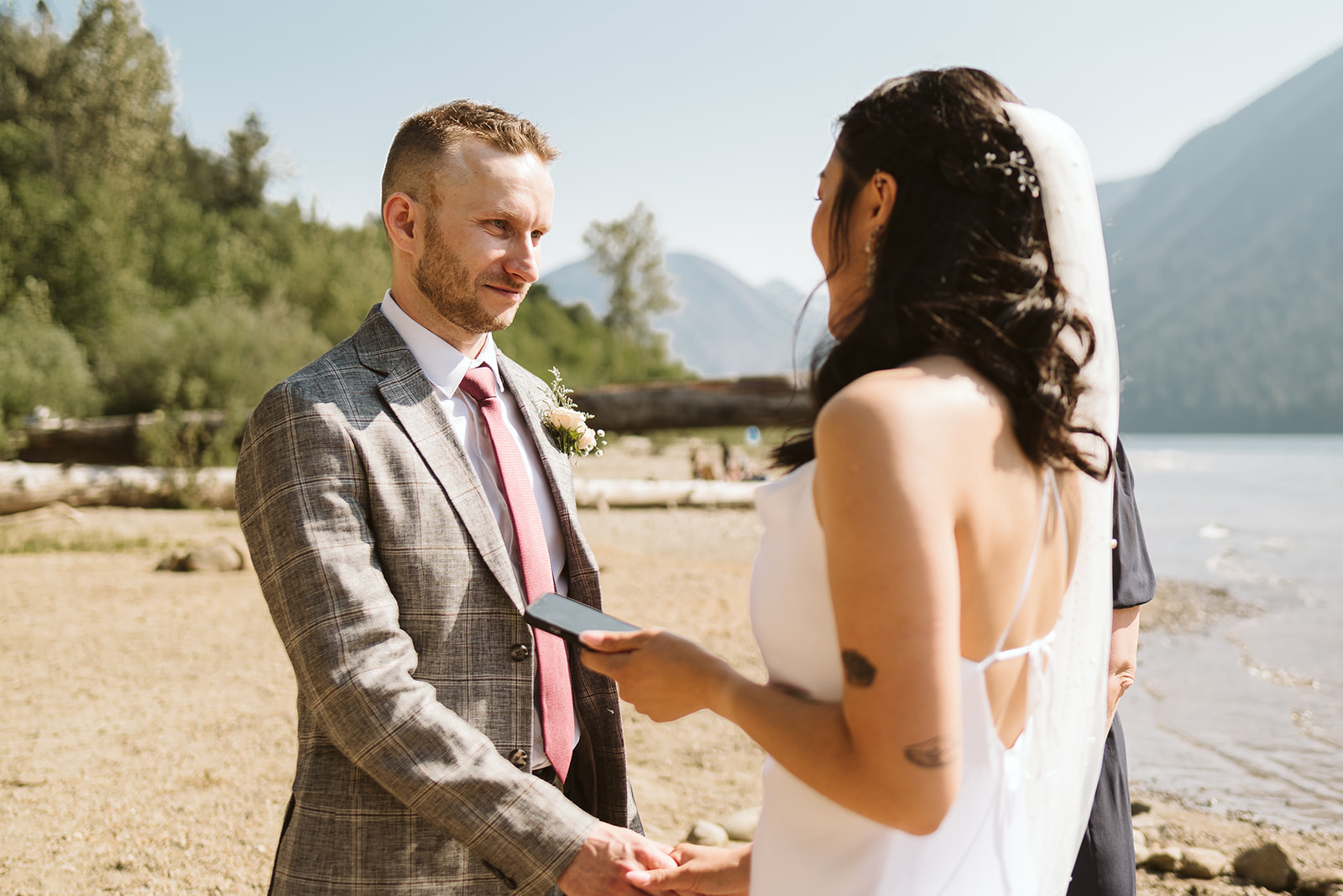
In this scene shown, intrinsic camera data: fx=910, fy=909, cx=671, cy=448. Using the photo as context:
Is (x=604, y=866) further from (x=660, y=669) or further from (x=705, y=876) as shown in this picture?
(x=660, y=669)

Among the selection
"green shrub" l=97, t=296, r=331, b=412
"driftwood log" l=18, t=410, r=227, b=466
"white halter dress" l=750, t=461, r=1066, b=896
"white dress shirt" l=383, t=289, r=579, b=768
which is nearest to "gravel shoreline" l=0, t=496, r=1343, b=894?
"white dress shirt" l=383, t=289, r=579, b=768

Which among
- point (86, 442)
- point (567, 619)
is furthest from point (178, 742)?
point (86, 442)

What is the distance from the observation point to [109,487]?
15.0 m

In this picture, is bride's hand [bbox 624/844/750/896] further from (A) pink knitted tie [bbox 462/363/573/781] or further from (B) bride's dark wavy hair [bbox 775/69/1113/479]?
(B) bride's dark wavy hair [bbox 775/69/1113/479]

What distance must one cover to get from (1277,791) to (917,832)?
21.2 feet

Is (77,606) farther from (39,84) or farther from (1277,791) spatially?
(39,84)

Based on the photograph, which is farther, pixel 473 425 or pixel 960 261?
pixel 473 425

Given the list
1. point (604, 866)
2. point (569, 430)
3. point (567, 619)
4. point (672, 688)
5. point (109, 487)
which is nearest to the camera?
point (672, 688)

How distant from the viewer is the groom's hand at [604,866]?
72.3 inches

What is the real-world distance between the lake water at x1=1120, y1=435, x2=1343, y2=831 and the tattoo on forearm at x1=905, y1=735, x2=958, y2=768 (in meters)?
5.87

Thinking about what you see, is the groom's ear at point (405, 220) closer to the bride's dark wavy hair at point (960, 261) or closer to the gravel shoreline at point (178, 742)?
the bride's dark wavy hair at point (960, 261)

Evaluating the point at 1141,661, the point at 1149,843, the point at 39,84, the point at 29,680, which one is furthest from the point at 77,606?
the point at 39,84

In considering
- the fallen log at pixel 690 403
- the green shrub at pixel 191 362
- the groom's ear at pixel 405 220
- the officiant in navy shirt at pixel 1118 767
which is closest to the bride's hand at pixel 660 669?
the groom's ear at pixel 405 220

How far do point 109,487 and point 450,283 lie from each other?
1548 cm
